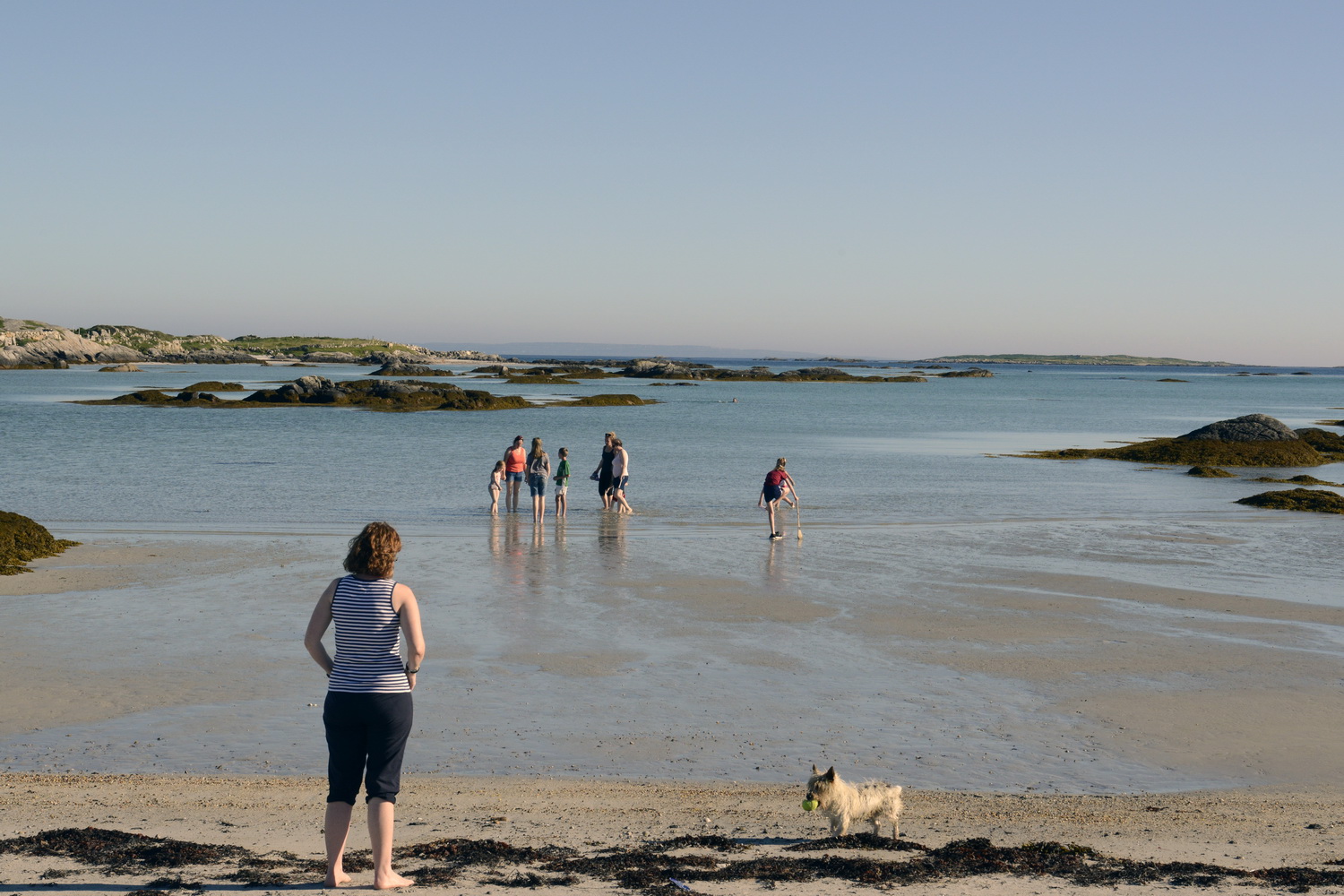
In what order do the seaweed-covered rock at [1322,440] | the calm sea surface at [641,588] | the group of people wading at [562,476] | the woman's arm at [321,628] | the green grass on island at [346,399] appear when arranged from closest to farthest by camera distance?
the woman's arm at [321,628]
the calm sea surface at [641,588]
the group of people wading at [562,476]
the seaweed-covered rock at [1322,440]
the green grass on island at [346,399]

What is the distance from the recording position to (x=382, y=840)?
574 centimetres

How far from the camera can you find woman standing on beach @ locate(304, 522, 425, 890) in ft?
18.1

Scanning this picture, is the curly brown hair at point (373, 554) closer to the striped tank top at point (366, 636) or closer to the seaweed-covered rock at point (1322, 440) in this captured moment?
the striped tank top at point (366, 636)

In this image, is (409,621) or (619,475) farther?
(619,475)

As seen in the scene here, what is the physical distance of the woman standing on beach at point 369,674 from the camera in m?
5.51

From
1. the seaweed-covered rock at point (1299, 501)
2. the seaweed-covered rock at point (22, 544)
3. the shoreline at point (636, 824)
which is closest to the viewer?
the shoreline at point (636, 824)

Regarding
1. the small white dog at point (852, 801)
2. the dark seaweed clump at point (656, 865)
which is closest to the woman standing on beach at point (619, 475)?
the small white dog at point (852, 801)

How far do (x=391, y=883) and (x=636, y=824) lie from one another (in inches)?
64.9

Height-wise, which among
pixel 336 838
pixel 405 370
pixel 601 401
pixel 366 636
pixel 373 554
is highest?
pixel 405 370

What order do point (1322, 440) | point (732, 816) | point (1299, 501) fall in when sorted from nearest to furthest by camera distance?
1. point (732, 816)
2. point (1299, 501)
3. point (1322, 440)

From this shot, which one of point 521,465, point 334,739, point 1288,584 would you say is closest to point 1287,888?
point 334,739

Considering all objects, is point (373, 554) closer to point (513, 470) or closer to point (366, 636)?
point (366, 636)

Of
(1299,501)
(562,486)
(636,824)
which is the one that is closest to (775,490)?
(562,486)

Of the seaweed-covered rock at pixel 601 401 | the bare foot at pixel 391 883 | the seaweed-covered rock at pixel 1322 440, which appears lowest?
the bare foot at pixel 391 883
